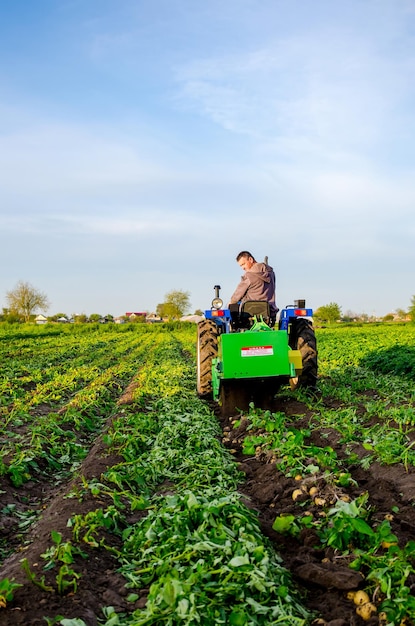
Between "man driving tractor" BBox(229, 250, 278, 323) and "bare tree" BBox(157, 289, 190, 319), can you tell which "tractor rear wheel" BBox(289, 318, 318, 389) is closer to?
"man driving tractor" BBox(229, 250, 278, 323)

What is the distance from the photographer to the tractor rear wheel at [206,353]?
31.0 feet

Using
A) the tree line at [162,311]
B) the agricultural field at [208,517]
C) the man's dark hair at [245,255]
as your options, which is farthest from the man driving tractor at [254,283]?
the tree line at [162,311]

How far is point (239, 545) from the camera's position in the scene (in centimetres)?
360

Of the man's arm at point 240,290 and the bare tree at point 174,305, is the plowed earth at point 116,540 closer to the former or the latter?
the man's arm at point 240,290

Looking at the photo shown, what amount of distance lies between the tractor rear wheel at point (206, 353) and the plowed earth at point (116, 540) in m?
2.61

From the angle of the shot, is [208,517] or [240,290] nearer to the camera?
[208,517]

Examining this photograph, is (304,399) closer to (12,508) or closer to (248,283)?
(248,283)

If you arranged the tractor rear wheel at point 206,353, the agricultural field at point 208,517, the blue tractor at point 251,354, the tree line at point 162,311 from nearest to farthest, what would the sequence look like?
the agricultural field at point 208,517, the blue tractor at point 251,354, the tractor rear wheel at point 206,353, the tree line at point 162,311

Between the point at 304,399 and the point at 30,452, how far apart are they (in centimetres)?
441

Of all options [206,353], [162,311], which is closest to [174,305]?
[162,311]

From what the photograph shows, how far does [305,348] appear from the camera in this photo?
9477 mm

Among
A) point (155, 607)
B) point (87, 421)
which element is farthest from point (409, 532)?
point (87, 421)

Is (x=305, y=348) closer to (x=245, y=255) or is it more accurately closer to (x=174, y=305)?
(x=245, y=255)

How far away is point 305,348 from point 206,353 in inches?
63.1
